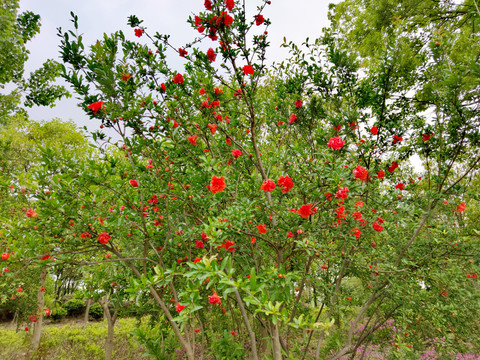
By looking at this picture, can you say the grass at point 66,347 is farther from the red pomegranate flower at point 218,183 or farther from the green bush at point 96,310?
the green bush at point 96,310

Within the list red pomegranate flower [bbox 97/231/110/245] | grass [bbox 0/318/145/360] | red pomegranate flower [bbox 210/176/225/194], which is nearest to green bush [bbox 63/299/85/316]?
grass [bbox 0/318/145/360]

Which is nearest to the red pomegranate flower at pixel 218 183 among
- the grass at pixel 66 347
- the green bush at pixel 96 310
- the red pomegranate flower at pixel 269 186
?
the red pomegranate flower at pixel 269 186

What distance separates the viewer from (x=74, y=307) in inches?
632

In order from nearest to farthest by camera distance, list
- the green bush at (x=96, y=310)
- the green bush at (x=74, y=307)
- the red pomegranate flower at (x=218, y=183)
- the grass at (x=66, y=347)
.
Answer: the red pomegranate flower at (x=218, y=183), the grass at (x=66, y=347), the green bush at (x=96, y=310), the green bush at (x=74, y=307)

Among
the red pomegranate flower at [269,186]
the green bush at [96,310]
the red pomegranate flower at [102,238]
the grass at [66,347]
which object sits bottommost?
the green bush at [96,310]

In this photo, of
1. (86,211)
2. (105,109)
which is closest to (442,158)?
(105,109)

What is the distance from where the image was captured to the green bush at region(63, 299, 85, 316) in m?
15.7

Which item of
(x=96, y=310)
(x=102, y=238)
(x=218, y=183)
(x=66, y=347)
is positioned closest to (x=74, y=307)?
(x=96, y=310)

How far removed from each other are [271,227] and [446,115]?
8.76 feet

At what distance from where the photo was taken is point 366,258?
355 cm

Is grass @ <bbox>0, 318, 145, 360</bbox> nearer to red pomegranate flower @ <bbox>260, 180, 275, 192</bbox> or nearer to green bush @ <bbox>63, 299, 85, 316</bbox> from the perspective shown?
red pomegranate flower @ <bbox>260, 180, 275, 192</bbox>

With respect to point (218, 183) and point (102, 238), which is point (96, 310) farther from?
point (218, 183)

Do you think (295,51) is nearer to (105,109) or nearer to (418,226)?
(105,109)

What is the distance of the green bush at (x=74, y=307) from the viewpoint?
15.7 metres
